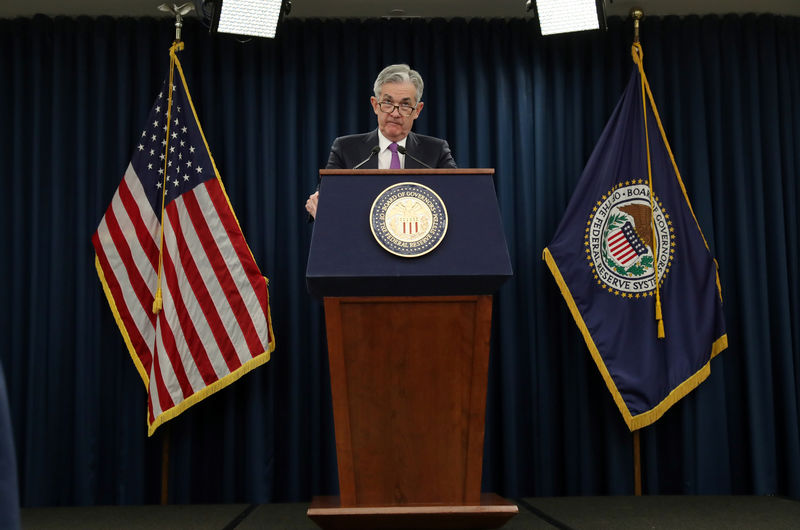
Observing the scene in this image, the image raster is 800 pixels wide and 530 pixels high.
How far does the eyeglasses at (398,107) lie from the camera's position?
2.84m

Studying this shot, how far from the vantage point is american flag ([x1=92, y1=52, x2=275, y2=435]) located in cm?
387

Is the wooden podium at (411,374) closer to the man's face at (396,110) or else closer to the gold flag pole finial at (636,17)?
the man's face at (396,110)

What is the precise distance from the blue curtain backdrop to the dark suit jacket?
46.7 inches

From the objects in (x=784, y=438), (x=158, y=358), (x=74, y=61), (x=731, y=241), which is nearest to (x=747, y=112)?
(x=731, y=241)

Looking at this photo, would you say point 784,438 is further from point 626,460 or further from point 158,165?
point 158,165

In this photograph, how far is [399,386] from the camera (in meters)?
2.28

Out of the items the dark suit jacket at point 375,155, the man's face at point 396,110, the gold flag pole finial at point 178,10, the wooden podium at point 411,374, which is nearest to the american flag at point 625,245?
the dark suit jacket at point 375,155

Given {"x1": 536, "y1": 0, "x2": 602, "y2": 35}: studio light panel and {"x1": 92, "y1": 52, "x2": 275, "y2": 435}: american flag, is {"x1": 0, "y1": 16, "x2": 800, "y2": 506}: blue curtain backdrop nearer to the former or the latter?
{"x1": 92, "y1": 52, "x2": 275, "y2": 435}: american flag

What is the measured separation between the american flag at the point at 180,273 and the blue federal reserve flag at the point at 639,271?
1576 mm

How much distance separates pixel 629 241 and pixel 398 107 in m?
1.77

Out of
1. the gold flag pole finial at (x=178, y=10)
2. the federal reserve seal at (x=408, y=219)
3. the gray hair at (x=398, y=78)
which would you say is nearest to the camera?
the federal reserve seal at (x=408, y=219)

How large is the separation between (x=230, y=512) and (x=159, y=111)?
2073 millimetres

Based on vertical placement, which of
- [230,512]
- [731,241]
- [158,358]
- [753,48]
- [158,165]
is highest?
[753,48]

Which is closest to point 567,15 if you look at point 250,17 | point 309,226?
point 250,17
